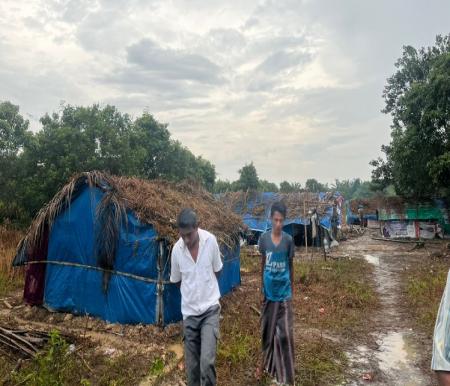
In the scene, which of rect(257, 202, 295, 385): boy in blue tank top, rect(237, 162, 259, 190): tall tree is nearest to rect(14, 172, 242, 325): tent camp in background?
rect(257, 202, 295, 385): boy in blue tank top

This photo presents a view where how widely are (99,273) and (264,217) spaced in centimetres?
1523

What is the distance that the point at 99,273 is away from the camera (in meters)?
8.22

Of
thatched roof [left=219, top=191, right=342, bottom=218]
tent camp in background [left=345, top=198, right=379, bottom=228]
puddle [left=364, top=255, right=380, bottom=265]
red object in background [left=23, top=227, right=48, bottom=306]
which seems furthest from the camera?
tent camp in background [left=345, top=198, right=379, bottom=228]

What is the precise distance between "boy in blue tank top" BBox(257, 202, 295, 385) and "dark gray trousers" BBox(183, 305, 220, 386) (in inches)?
42.9

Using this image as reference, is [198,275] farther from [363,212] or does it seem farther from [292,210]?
[363,212]

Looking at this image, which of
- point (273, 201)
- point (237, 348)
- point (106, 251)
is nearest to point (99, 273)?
point (106, 251)

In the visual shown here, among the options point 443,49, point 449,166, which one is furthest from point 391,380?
point 443,49

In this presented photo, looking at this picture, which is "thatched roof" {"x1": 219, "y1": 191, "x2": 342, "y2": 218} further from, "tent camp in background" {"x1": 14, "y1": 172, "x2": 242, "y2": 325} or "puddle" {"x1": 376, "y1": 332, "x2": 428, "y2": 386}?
"puddle" {"x1": 376, "y1": 332, "x2": 428, "y2": 386}

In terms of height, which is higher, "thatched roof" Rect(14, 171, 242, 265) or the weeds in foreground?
"thatched roof" Rect(14, 171, 242, 265)

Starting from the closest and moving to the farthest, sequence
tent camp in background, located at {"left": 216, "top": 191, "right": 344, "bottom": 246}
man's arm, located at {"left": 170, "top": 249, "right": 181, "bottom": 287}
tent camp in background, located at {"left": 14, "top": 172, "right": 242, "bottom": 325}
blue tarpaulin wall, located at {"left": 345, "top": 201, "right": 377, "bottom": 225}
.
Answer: man's arm, located at {"left": 170, "top": 249, "right": 181, "bottom": 287} < tent camp in background, located at {"left": 14, "top": 172, "right": 242, "bottom": 325} < tent camp in background, located at {"left": 216, "top": 191, "right": 344, "bottom": 246} < blue tarpaulin wall, located at {"left": 345, "top": 201, "right": 377, "bottom": 225}

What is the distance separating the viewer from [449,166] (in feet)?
61.5

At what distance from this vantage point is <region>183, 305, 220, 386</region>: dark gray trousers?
396cm

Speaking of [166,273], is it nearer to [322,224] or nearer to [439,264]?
[439,264]

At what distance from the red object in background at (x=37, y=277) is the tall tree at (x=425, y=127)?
680 inches
